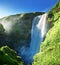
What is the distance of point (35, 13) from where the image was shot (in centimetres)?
9206

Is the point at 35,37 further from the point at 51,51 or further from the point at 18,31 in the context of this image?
the point at 51,51

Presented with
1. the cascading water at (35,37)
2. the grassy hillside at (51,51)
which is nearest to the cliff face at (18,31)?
the cascading water at (35,37)

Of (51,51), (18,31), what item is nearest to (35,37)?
(18,31)

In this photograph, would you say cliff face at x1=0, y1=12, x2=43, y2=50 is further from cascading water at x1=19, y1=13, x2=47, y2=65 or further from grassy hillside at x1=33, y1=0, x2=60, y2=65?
grassy hillside at x1=33, y1=0, x2=60, y2=65

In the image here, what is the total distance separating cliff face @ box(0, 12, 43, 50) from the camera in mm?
87875

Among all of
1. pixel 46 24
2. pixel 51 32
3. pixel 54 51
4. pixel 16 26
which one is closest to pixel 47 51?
pixel 54 51

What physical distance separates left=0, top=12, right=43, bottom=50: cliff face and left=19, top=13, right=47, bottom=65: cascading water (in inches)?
119

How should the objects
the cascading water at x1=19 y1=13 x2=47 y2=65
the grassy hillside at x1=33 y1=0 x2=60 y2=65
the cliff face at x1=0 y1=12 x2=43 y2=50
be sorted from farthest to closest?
1. the cliff face at x1=0 y1=12 x2=43 y2=50
2. the cascading water at x1=19 y1=13 x2=47 y2=65
3. the grassy hillside at x1=33 y1=0 x2=60 y2=65

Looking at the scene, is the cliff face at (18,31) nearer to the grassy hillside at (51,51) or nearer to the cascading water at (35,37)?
the cascading water at (35,37)

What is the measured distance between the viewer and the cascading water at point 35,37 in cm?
7787

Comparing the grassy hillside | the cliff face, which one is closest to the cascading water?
the cliff face

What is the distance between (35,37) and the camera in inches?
3187

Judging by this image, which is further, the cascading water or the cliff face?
the cliff face

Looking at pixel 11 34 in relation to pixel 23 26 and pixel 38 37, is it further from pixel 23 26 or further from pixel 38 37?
pixel 38 37
